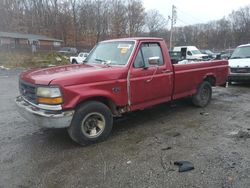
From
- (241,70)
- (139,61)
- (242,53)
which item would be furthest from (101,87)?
(242,53)

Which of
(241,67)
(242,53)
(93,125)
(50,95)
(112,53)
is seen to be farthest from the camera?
(242,53)

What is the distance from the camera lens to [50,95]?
418 cm

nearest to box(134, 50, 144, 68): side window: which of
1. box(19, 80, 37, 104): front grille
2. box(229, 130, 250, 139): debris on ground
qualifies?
box(19, 80, 37, 104): front grille

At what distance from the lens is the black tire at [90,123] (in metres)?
4.48

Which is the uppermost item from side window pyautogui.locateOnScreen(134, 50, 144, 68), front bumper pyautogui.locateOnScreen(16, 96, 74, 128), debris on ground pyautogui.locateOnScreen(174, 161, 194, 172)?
side window pyautogui.locateOnScreen(134, 50, 144, 68)

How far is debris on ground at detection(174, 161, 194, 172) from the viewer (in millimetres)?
3778

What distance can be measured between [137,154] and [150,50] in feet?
8.15

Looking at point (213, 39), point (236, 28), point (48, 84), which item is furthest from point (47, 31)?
point (48, 84)

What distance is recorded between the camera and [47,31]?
67250 millimetres

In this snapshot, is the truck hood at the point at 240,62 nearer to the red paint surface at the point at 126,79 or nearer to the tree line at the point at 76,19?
the red paint surface at the point at 126,79

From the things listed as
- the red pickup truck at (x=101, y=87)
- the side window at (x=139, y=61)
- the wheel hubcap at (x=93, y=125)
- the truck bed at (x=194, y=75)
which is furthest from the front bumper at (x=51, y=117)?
the truck bed at (x=194, y=75)

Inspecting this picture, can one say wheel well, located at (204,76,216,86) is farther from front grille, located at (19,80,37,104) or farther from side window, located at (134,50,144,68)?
front grille, located at (19,80,37,104)

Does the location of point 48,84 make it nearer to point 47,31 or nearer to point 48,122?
point 48,122

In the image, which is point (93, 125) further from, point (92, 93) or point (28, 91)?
point (28, 91)
